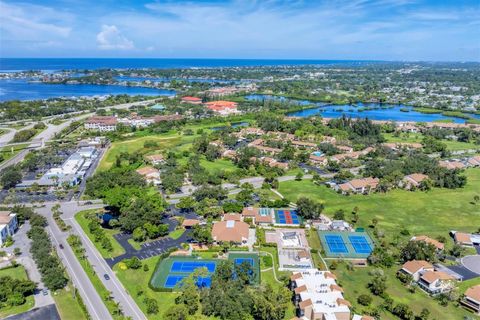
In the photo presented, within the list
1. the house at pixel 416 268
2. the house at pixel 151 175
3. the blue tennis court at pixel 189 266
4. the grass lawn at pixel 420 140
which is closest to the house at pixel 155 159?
the house at pixel 151 175

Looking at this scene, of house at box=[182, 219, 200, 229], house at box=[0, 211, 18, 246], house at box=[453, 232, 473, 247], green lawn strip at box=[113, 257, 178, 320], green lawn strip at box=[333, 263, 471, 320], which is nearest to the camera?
green lawn strip at box=[333, 263, 471, 320]

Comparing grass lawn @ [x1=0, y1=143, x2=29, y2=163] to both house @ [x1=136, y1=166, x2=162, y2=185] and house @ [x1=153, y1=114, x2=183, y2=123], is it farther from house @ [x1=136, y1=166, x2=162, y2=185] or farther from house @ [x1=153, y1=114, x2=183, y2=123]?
house @ [x1=153, y1=114, x2=183, y2=123]

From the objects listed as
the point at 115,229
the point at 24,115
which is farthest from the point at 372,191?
the point at 24,115

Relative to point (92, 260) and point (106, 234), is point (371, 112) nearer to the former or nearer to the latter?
point (106, 234)

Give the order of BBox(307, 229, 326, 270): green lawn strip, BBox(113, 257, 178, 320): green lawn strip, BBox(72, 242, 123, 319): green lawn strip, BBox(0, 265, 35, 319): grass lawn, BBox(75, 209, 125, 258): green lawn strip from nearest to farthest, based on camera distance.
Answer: BBox(0, 265, 35, 319): grass lawn
BBox(72, 242, 123, 319): green lawn strip
BBox(113, 257, 178, 320): green lawn strip
BBox(307, 229, 326, 270): green lawn strip
BBox(75, 209, 125, 258): green lawn strip

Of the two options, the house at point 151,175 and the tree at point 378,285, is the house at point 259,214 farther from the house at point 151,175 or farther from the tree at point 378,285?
the house at point 151,175

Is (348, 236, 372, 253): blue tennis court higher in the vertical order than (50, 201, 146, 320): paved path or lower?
lower

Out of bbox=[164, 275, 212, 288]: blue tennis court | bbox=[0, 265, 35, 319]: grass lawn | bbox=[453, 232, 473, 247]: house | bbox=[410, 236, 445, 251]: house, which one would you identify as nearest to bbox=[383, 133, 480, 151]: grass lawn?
bbox=[453, 232, 473, 247]: house
